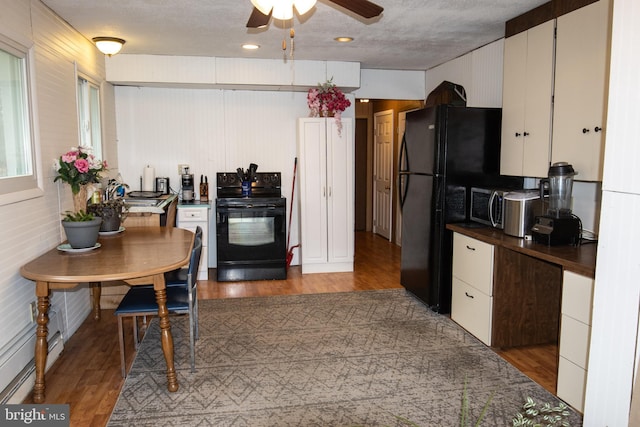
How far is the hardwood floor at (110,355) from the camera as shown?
2.73 meters

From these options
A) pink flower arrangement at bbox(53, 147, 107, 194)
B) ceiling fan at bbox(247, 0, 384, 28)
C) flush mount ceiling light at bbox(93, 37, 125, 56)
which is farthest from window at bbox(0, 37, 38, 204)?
ceiling fan at bbox(247, 0, 384, 28)

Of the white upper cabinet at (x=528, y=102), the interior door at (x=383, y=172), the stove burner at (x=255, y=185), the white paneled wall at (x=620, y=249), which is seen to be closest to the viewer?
the white paneled wall at (x=620, y=249)

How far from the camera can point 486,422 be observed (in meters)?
2.50

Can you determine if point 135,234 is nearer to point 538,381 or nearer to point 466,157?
point 466,157

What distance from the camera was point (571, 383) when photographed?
8.60ft

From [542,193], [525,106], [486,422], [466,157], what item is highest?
[525,106]

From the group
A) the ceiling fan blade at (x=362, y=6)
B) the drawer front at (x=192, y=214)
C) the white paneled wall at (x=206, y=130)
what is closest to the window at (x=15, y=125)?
the ceiling fan blade at (x=362, y=6)

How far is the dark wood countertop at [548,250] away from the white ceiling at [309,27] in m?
1.60

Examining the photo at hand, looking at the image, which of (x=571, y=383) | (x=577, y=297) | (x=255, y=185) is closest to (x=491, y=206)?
(x=577, y=297)

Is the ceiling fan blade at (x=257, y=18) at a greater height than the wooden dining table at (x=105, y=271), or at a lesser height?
greater

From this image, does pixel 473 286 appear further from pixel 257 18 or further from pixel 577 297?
pixel 257 18

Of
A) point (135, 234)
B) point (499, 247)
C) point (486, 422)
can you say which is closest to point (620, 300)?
point (486, 422)

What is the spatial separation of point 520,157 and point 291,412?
249 centimetres

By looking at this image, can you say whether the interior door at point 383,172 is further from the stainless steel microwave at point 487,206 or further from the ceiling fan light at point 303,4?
the ceiling fan light at point 303,4
